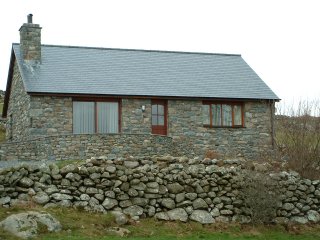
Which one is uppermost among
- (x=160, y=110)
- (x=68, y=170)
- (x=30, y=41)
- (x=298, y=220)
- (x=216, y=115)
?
(x=30, y=41)

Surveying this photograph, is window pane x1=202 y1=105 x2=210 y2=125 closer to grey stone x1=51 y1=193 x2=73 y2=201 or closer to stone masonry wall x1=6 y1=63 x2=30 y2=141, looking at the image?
stone masonry wall x1=6 y1=63 x2=30 y2=141

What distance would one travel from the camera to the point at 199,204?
636 inches

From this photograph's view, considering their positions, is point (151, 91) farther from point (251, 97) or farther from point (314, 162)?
point (314, 162)

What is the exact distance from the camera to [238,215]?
53.9 feet

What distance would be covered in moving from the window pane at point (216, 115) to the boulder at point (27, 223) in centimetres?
1471

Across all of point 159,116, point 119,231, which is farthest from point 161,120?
point 119,231

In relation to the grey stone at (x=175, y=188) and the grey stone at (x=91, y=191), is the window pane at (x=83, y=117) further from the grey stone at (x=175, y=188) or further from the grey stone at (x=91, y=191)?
the grey stone at (x=175, y=188)

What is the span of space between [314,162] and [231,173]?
3.51 metres

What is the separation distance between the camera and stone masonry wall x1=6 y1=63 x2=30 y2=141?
25406 millimetres

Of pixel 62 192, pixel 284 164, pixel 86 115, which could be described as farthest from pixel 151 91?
pixel 62 192

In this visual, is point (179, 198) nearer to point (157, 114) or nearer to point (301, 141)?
point (301, 141)

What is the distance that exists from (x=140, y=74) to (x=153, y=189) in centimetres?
1273

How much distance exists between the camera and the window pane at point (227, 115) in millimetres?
27422

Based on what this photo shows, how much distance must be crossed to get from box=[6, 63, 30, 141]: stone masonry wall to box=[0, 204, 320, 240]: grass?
36.2ft
